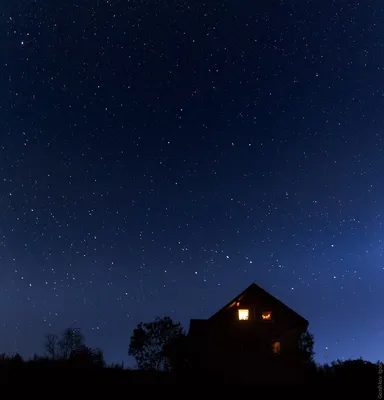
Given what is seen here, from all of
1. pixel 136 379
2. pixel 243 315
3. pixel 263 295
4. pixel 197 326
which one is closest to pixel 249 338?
pixel 243 315

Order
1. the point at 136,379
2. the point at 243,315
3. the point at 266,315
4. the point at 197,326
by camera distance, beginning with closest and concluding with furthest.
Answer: the point at 136,379, the point at 243,315, the point at 266,315, the point at 197,326

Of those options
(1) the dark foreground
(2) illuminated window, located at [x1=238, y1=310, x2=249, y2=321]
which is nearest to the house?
(2) illuminated window, located at [x1=238, y1=310, x2=249, y2=321]

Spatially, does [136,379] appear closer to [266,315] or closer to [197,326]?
[266,315]

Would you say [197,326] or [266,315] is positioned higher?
[266,315]

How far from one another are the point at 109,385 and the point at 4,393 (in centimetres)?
371

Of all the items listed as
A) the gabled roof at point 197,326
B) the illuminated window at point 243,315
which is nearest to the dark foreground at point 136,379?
the illuminated window at point 243,315

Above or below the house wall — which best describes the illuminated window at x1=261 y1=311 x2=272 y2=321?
above

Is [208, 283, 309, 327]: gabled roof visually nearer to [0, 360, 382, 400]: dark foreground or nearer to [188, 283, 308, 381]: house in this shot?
[188, 283, 308, 381]: house

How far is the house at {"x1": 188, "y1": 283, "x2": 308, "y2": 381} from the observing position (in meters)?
33.8

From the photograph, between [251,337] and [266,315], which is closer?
[251,337]

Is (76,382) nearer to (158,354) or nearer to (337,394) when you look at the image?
(337,394)

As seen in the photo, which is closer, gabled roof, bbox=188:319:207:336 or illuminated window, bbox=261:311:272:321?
illuminated window, bbox=261:311:272:321

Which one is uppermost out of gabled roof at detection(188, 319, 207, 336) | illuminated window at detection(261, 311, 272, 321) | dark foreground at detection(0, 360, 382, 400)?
illuminated window at detection(261, 311, 272, 321)

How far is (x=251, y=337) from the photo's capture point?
1355 inches
